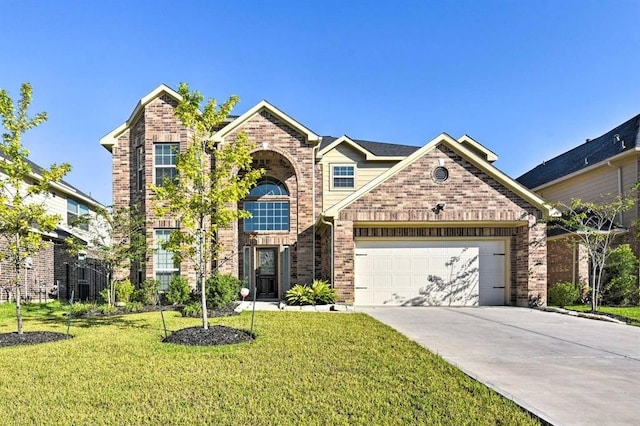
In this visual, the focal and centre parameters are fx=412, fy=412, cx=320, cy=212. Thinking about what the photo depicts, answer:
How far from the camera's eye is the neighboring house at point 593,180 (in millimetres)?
15375

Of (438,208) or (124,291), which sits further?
(124,291)

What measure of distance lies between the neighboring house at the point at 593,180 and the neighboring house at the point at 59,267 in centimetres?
1750

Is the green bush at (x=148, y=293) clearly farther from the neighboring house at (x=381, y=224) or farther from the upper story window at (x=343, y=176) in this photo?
the upper story window at (x=343, y=176)

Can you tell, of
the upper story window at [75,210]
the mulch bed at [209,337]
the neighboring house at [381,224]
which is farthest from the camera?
the upper story window at [75,210]

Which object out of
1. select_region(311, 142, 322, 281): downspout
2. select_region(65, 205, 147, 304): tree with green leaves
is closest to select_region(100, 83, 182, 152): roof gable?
select_region(65, 205, 147, 304): tree with green leaves

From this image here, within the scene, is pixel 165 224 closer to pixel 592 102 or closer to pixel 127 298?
pixel 127 298

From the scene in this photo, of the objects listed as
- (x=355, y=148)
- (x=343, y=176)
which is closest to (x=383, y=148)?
(x=355, y=148)

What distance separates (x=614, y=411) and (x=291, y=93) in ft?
50.4

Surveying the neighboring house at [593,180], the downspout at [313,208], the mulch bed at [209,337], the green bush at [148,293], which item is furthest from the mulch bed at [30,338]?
the neighboring house at [593,180]

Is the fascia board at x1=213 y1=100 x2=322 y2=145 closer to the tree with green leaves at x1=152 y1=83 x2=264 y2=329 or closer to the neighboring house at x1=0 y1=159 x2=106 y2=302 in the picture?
the neighboring house at x1=0 y1=159 x2=106 y2=302

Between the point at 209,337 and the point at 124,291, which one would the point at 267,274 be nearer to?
the point at 124,291

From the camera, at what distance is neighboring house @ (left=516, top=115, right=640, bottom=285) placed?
15.4 m

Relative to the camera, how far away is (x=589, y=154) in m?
19.0

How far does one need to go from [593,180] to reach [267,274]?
14.6 metres
